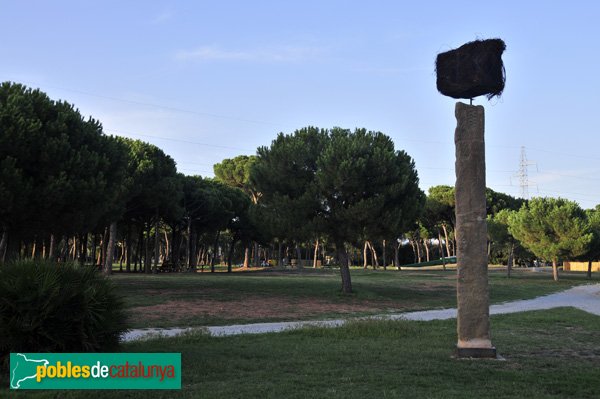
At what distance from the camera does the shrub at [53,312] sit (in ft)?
25.1

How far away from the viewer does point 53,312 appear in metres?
7.88

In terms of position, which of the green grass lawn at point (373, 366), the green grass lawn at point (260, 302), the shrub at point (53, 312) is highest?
the shrub at point (53, 312)

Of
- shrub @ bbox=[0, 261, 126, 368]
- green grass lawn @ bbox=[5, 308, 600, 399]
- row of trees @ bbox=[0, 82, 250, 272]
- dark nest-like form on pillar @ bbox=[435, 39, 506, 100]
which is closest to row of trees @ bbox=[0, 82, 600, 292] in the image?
row of trees @ bbox=[0, 82, 250, 272]

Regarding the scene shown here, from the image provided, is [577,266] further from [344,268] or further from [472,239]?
[472,239]

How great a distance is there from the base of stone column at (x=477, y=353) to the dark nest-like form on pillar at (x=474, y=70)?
493cm

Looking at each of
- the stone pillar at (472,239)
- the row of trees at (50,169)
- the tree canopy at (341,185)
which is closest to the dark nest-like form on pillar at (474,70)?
the stone pillar at (472,239)

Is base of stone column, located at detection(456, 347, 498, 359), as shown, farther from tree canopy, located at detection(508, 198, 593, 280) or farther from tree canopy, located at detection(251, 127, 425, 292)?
tree canopy, located at detection(508, 198, 593, 280)

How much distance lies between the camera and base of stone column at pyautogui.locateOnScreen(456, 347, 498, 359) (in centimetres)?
930

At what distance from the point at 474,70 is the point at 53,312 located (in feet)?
→ 28.6

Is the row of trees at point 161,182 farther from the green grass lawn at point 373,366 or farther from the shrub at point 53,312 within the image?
the green grass lawn at point 373,366

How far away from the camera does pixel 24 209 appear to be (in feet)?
65.3

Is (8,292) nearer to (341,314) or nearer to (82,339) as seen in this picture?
(82,339)

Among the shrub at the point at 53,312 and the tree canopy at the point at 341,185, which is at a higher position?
the tree canopy at the point at 341,185

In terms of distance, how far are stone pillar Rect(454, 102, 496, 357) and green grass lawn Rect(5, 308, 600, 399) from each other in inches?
23.0
